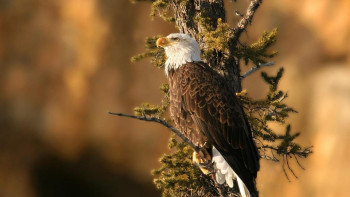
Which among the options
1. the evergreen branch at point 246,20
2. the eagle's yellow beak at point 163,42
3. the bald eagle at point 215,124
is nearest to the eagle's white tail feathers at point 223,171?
the bald eagle at point 215,124

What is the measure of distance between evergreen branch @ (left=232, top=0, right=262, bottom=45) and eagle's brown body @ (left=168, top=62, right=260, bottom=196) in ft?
2.88

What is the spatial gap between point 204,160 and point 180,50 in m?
1.30

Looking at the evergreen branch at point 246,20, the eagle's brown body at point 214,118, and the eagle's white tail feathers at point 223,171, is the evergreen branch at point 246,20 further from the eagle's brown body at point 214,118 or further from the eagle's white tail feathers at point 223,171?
the eagle's white tail feathers at point 223,171

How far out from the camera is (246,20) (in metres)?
8.77

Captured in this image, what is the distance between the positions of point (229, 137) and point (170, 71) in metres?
1.09

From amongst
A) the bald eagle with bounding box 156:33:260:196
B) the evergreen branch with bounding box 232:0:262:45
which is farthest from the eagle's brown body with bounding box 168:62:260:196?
the evergreen branch with bounding box 232:0:262:45

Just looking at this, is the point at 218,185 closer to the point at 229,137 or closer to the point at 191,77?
the point at 229,137

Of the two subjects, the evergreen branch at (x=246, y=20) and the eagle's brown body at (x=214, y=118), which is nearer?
the eagle's brown body at (x=214, y=118)

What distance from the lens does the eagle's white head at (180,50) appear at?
834 centimetres

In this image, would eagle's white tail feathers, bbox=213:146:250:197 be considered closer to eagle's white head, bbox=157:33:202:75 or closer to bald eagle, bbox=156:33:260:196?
bald eagle, bbox=156:33:260:196

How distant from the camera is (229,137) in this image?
311 inches

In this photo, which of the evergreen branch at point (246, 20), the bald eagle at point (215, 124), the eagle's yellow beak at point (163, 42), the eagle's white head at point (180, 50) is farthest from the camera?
the evergreen branch at point (246, 20)

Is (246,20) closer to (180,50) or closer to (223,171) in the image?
(180,50)

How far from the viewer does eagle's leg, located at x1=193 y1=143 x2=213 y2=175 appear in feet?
26.0
